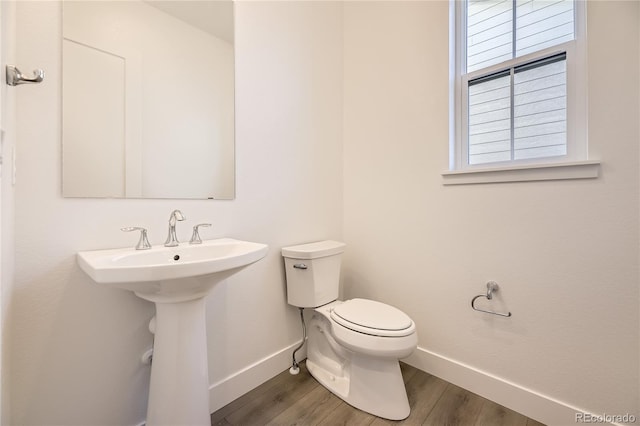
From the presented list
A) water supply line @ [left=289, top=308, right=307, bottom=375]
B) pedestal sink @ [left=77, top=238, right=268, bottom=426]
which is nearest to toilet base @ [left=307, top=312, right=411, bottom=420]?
water supply line @ [left=289, top=308, right=307, bottom=375]

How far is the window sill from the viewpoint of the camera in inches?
45.1

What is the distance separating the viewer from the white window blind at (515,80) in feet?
4.19

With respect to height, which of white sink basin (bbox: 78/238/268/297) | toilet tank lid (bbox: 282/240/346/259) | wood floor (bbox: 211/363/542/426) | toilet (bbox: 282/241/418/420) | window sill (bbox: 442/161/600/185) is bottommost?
wood floor (bbox: 211/363/542/426)

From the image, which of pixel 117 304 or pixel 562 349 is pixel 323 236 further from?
pixel 562 349

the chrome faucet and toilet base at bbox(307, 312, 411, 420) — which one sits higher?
the chrome faucet

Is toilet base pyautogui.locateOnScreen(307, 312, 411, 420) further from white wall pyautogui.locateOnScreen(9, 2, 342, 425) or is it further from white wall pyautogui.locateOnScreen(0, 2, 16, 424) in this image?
white wall pyautogui.locateOnScreen(0, 2, 16, 424)

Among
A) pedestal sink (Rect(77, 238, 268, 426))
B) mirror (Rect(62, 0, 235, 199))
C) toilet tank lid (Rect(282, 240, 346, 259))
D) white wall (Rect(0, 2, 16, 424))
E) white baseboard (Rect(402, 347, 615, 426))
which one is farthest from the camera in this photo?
toilet tank lid (Rect(282, 240, 346, 259))

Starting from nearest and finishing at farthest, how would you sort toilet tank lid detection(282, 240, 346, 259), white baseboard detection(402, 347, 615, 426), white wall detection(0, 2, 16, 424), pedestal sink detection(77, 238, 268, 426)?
1. white wall detection(0, 2, 16, 424)
2. pedestal sink detection(77, 238, 268, 426)
3. white baseboard detection(402, 347, 615, 426)
4. toilet tank lid detection(282, 240, 346, 259)

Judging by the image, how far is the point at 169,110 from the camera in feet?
4.00

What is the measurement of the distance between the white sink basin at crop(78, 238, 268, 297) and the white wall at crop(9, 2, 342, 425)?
132mm

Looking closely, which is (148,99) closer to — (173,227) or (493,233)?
(173,227)

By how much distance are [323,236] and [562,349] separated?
131 cm

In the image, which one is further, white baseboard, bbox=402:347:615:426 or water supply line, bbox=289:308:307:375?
water supply line, bbox=289:308:307:375

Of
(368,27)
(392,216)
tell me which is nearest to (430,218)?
(392,216)
